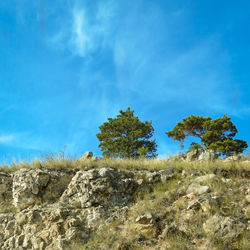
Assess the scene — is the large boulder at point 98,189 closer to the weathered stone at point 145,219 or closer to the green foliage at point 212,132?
the weathered stone at point 145,219

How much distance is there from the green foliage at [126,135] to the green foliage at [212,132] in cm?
231

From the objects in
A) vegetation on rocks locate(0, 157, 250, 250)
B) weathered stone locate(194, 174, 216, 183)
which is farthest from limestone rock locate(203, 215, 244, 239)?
weathered stone locate(194, 174, 216, 183)

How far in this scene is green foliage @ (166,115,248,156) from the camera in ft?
75.9

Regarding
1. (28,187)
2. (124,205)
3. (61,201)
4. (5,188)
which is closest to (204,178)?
(124,205)

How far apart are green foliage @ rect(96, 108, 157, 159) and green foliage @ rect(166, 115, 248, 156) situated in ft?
7.57

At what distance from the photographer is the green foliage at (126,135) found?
2536 centimetres

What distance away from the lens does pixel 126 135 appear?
1051 inches

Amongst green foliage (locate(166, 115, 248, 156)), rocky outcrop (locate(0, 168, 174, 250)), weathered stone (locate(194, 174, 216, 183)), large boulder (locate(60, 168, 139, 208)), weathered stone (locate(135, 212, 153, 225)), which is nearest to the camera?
weathered stone (locate(135, 212, 153, 225))

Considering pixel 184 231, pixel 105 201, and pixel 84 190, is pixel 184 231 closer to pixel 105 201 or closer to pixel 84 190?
pixel 105 201

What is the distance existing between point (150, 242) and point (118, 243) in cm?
82

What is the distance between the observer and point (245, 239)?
6.42 meters

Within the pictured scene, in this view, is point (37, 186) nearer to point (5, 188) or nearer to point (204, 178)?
point (5, 188)

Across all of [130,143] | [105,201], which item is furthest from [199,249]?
[130,143]

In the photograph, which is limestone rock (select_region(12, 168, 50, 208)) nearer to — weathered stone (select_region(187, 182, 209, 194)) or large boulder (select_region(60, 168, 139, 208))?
large boulder (select_region(60, 168, 139, 208))
